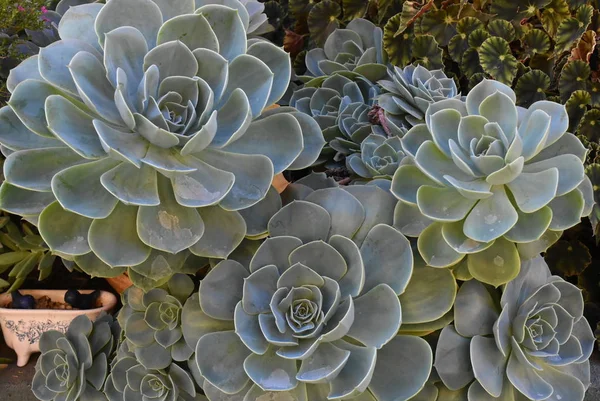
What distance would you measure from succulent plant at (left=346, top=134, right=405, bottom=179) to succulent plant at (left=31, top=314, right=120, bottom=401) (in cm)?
52

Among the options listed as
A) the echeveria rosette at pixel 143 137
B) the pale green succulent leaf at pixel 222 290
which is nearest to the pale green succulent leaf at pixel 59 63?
the echeveria rosette at pixel 143 137

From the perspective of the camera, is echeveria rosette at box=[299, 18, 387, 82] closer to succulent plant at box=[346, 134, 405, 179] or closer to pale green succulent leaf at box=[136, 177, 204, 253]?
succulent plant at box=[346, 134, 405, 179]

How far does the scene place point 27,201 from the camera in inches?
24.8

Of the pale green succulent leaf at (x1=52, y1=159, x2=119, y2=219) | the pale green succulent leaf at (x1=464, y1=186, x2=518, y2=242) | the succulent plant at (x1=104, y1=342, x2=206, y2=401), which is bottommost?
the succulent plant at (x1=104, y1=342, x2=206, y2=401)

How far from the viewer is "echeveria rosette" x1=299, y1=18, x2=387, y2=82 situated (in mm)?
1154

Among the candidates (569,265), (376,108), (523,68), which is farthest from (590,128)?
(376,108)

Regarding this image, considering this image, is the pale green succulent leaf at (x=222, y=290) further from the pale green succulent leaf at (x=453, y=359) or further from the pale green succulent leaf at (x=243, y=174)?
the pale green succulent leaf at (x=453, y=359)

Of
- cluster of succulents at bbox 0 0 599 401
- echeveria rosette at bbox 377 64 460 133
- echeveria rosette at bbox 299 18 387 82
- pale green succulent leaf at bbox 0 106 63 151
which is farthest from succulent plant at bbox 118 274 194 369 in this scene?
echeveria rosette at bbox 299 18 387 82

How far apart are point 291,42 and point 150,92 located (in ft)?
2.90

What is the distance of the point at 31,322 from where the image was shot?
114 cm

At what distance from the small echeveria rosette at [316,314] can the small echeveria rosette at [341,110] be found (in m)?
0.32

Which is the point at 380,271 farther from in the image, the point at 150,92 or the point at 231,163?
the point at 150,92

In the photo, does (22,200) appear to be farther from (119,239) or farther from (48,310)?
(48,310)

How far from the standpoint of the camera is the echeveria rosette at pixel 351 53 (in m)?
1.15
